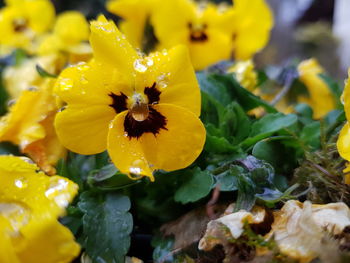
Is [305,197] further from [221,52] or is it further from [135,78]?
[221,52]

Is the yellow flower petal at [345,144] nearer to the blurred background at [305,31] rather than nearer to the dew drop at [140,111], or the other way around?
the dew drop at [140,111]

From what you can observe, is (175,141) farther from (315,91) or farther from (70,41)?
(70,41)

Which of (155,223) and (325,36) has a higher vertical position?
(155,223)

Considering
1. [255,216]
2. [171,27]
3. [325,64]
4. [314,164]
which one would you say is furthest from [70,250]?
[325,64]

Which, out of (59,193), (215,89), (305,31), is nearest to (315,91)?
(215,89)

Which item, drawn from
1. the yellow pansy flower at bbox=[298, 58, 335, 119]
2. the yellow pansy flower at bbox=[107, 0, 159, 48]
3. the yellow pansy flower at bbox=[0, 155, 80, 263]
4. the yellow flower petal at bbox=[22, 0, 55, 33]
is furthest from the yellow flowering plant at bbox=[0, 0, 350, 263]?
the yellow flower petal at bbox=[22, 0, 55, 33]

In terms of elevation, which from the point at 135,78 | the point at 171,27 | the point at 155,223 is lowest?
the point at 155,223

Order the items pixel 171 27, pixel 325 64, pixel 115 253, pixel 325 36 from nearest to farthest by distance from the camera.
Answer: pixel 115 253
pixel 171 27
pixel 325 64
pixel 325 36

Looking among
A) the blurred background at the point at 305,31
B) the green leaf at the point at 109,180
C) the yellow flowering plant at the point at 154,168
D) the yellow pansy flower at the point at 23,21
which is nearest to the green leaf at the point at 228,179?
the yellow flowering plant at the point at 154,168
